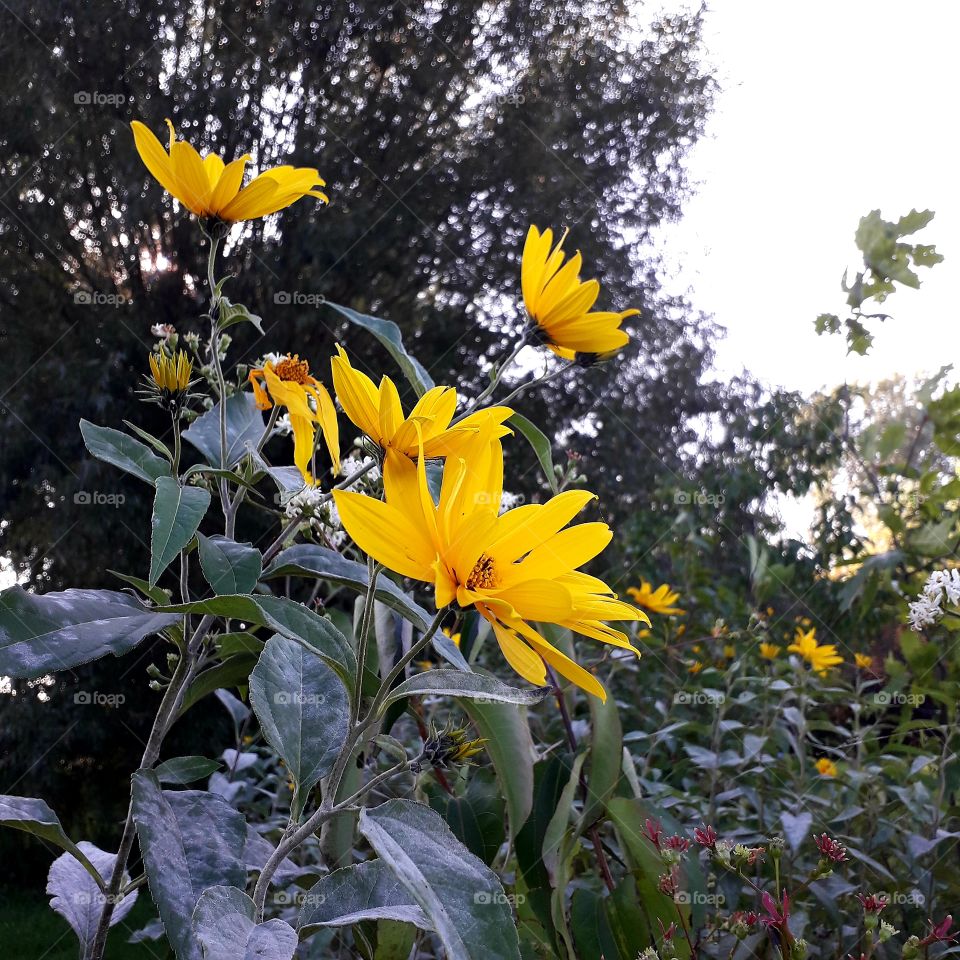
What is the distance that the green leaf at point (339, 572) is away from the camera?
652 mm

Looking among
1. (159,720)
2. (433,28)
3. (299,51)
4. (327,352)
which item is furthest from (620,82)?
(159,720)

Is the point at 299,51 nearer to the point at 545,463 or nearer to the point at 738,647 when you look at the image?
the point at 738,647

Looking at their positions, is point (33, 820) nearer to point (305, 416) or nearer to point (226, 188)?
point (305, 416)

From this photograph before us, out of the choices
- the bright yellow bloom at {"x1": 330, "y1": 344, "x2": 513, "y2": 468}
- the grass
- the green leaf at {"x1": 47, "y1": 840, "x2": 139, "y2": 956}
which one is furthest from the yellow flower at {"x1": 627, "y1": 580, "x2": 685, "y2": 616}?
the bright yellow bloom at {"x1": 330, "y1": 344, "x2": 513, "y2": 468}

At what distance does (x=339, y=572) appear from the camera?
0.68 m

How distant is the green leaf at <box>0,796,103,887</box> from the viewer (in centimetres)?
60

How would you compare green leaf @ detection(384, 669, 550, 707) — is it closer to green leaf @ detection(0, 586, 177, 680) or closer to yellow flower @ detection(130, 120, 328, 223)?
green leaf @ detection(0, 586, 177, 680)

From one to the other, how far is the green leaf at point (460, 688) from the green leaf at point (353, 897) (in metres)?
0.11

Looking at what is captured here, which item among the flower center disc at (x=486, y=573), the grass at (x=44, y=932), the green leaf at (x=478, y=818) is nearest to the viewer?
the flower center disc at (x=486, y=573)

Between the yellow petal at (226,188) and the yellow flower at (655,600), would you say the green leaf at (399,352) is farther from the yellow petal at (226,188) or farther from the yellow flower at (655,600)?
the yellow flower at (655,600)

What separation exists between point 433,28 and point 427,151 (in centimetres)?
63

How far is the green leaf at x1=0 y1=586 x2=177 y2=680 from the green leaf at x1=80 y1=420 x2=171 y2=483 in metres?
0.11

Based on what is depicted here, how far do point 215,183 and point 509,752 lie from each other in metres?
0.57

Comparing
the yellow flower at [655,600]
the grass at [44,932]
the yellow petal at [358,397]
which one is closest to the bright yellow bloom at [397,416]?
the yellow petal at [358,397]
